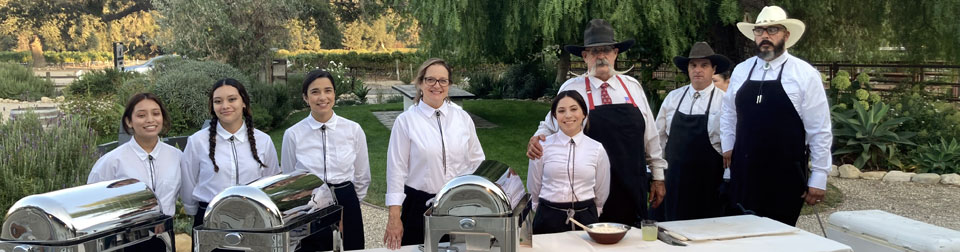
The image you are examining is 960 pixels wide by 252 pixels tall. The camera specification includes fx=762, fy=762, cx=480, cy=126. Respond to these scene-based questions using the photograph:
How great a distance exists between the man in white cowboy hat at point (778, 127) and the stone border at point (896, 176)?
5.26m

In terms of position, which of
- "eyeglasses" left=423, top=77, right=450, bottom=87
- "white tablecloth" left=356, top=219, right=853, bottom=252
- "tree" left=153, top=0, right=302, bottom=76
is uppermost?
"tree" left=153, top=0, right=302, bottom=76

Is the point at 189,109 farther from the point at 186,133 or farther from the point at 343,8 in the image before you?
the point at 343,8

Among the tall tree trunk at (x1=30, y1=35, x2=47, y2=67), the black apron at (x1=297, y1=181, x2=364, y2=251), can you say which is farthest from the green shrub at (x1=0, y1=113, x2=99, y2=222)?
the tall tree trunk at (x1=30, y1=35, x2=47, y2=67)

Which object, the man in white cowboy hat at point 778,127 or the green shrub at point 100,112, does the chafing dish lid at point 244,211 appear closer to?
the man in white cowboy hat at point 778,127

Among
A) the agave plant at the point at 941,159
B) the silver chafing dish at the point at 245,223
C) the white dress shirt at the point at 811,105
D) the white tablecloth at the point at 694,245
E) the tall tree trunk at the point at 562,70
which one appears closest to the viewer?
the silver chafing dish at the point at 245,223

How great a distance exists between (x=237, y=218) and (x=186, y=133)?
10213mm

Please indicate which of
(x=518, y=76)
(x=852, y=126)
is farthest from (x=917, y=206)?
(x=518, y=76)

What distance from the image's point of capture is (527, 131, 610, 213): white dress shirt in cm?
356

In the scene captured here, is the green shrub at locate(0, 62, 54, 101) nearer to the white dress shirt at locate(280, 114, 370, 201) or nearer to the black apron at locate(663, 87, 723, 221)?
the white dress shirt at locate(280, 114, 370, 201)

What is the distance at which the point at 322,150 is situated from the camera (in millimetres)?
3584

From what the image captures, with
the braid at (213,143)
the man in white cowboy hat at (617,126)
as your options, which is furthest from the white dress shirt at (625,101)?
the braid at (213,143)

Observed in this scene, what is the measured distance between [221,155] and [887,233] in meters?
3.00

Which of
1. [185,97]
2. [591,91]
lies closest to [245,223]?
[591,91]

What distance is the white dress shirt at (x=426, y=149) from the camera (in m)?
3.41
